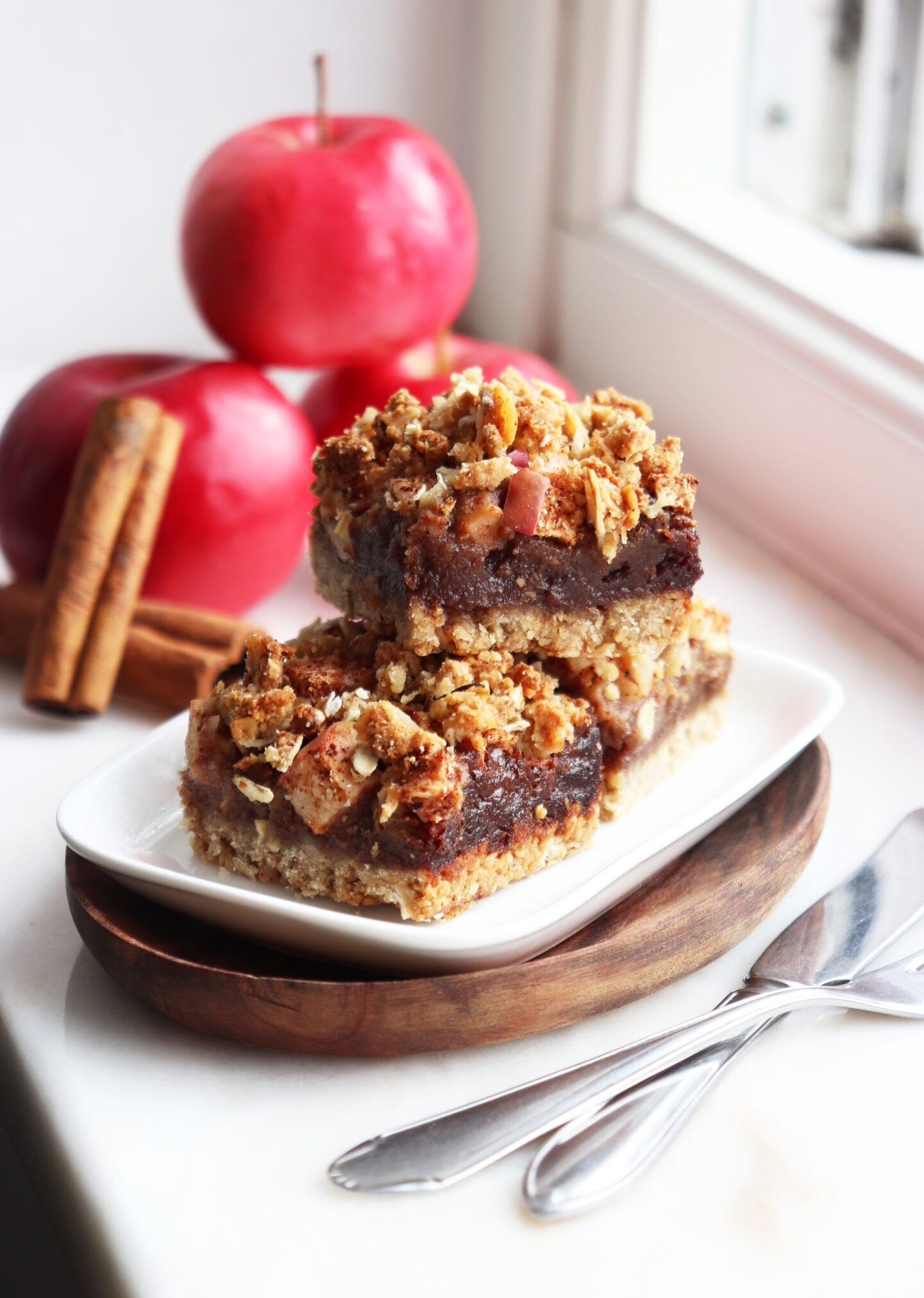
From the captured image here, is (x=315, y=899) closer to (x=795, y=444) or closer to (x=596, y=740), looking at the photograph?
(x=596, y=740)

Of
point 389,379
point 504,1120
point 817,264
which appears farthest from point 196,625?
point 817,264

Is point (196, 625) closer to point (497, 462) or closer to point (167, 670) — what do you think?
point (167, 670)

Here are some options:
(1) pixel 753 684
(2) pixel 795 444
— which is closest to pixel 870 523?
(2) pixel 795 444

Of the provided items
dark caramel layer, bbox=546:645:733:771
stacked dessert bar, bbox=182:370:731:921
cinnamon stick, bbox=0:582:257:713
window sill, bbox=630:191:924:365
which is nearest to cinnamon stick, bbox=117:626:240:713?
cinnamon stick, bbox=0:582:257:713

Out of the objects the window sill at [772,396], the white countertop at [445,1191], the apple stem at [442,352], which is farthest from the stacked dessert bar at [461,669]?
the apple stem at [442,352]

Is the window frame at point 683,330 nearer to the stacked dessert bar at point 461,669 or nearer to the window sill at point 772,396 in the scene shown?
the window sill at point 772,396
